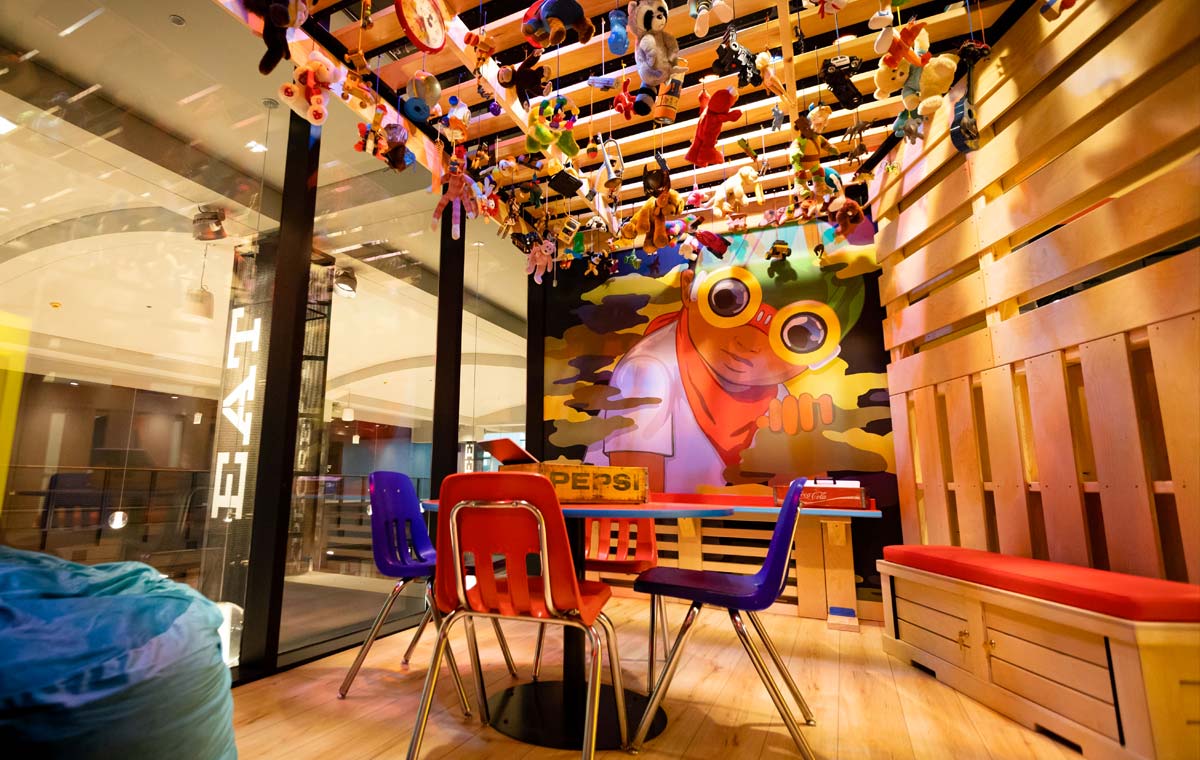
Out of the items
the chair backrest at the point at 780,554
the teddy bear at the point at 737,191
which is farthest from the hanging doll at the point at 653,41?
the chair backrest at the point at 780,554

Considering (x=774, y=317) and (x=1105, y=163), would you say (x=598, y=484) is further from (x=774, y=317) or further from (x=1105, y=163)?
(x=774, y=317)

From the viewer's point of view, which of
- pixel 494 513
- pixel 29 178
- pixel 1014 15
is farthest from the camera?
pixel 1014 15

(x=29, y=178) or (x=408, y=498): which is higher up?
(x=29, y=178)

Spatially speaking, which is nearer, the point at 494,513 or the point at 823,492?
the point at 494,513

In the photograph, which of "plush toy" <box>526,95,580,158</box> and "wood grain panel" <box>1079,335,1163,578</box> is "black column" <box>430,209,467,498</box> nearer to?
"plush toy" <box>526,95,580,158</box>

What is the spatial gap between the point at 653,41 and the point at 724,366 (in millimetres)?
2850

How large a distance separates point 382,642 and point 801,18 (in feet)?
13.3

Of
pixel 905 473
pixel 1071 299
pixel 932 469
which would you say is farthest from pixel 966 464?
pixel 1071 299

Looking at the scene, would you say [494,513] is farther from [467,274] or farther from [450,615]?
[467,274]

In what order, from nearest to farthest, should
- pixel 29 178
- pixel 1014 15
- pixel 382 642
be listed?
1. pixel 29 178
2. pixel 1014 15
3. pixel 382 642

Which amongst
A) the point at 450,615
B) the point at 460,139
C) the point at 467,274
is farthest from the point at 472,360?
the point at 450,615

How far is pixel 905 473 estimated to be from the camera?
12.3 feet

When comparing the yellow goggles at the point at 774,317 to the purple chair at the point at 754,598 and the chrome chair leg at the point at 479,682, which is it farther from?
the chrome chair leg at the point at 479,682

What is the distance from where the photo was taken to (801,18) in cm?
288
